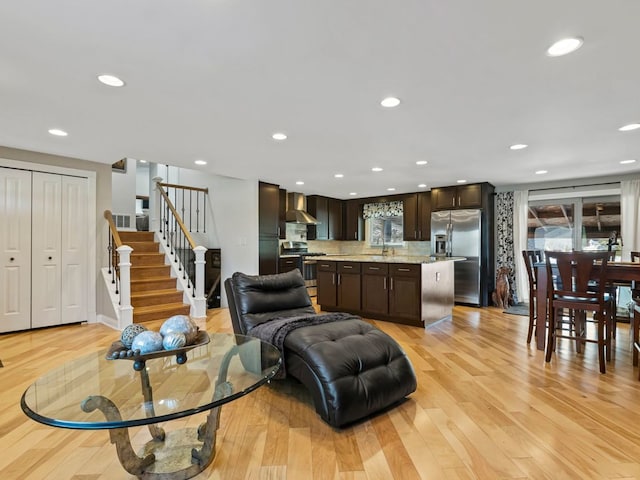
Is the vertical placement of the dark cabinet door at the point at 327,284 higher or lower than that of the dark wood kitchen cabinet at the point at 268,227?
lower

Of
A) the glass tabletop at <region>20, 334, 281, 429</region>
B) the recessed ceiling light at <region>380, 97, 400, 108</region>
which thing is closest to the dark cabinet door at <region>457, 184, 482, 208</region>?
the recessed ceiling light at <region>380, 97, 400, 108</region>

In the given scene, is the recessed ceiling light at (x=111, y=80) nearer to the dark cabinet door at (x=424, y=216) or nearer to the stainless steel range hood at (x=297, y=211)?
the stainless steel range hood at (x=297, y=211)

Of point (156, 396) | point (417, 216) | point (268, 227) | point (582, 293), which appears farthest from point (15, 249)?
point (417, 216)

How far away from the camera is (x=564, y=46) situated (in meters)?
1.89

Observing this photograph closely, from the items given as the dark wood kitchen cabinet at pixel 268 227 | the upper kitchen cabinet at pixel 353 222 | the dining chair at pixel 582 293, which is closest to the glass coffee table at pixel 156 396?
the dining chair at pixel 582 293

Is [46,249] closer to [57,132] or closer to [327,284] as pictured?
[57,132]

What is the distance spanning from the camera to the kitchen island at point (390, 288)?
4.64 metres

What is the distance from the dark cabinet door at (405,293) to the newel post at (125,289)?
3.46m

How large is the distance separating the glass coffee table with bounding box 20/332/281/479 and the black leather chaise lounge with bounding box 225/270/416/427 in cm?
35

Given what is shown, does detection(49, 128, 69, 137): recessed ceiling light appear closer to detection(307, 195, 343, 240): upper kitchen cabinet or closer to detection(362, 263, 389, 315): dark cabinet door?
detection(362, 263, 389, 315): dark cabinet door

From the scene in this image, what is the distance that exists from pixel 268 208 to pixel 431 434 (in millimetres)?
4674

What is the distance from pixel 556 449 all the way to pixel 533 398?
2.21 ft

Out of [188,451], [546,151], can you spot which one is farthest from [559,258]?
[188,451]

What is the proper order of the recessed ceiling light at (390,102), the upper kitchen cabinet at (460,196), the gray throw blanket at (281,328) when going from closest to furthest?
the gray throw blanket at (281,328), the recessed ceiling light at (390,102), the upper kitchen cabinet at (460,196)
